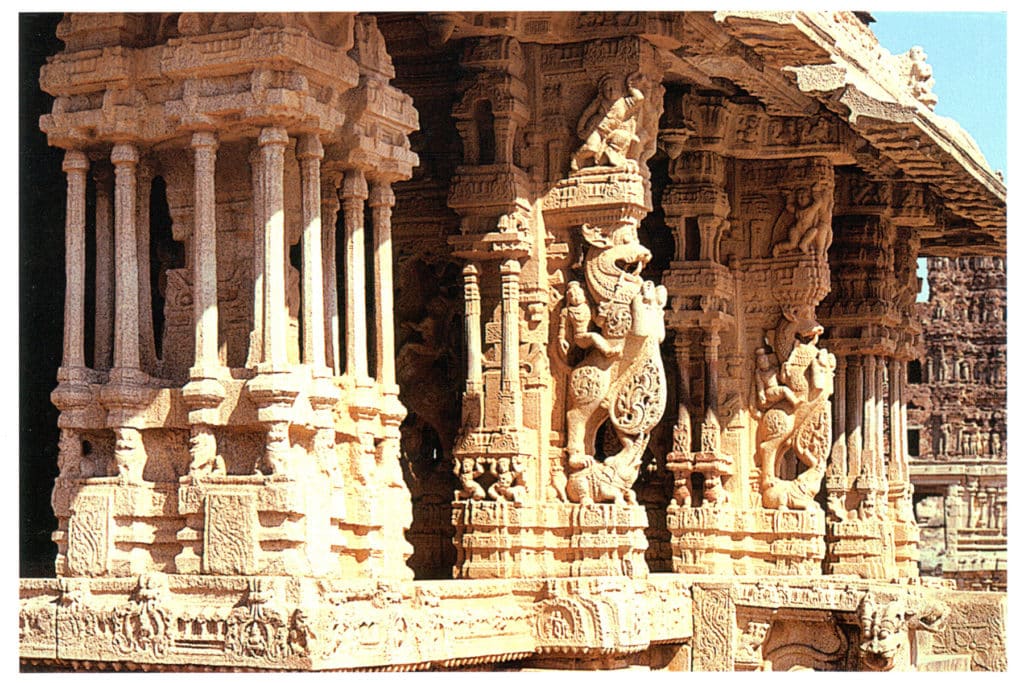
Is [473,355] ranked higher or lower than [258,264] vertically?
lower

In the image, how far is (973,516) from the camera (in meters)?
32.0

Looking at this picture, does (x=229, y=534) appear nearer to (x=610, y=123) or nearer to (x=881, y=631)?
(x=610, y=123)

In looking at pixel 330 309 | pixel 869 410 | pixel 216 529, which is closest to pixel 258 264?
pixel 330 309

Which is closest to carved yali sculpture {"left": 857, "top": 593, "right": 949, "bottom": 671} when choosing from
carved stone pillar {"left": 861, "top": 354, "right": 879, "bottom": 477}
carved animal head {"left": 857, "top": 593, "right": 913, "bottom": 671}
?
carved animal head {"left": 857, "top": 593, "right": 913, "bottom": 671}

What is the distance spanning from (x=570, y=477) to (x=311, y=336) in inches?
159

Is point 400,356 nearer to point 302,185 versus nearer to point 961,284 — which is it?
point 302,185

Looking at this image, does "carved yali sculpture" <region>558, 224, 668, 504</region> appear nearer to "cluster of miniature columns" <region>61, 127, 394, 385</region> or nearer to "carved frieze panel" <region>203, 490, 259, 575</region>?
"cluster of miniature columns" <region>61, 127, 394, 385</region>

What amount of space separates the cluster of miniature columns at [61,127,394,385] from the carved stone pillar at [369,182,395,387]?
2cm

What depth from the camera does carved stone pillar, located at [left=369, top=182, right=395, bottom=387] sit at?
12438mm

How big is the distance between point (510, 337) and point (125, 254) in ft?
13.4

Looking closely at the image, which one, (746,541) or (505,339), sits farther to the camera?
(746,541)

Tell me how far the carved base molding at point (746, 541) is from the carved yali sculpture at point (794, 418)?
22 cm

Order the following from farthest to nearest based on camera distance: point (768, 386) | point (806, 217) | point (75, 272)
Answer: point (768, 386)
point (806, 217)
point (75, 272)

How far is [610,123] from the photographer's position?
15039mm
